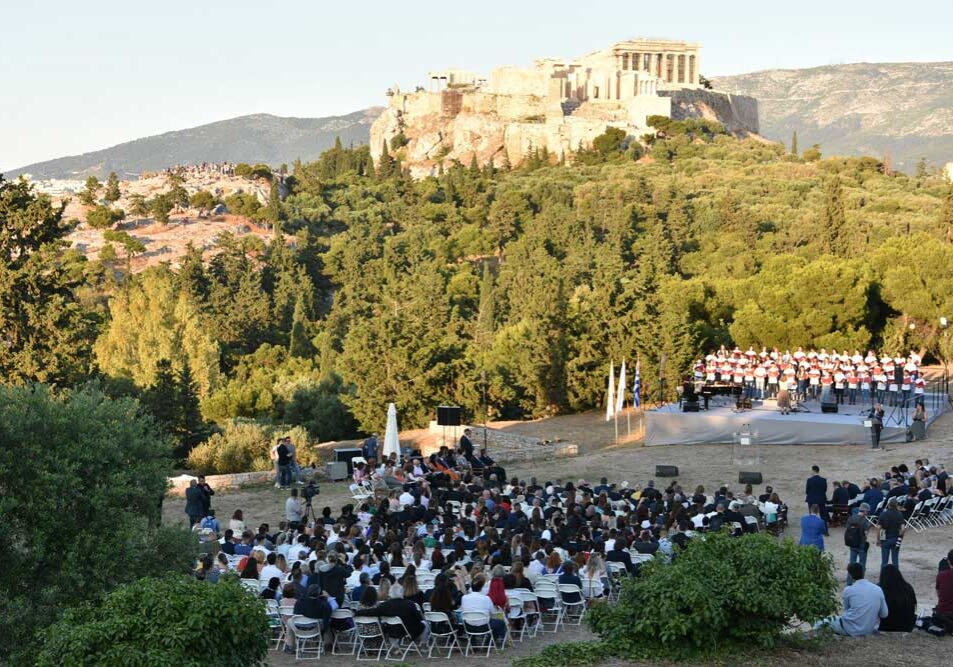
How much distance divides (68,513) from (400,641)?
3.91 metres

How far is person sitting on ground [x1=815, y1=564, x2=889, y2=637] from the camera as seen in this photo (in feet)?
39.7

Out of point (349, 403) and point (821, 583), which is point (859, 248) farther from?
point (821, 583)

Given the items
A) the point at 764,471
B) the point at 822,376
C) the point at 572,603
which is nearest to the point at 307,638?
the point at 572,603

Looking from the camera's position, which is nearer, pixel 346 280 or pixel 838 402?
pixel 838 402

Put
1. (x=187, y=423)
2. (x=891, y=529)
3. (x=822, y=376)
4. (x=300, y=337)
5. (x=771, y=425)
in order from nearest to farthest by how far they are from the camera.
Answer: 1. (x=891, y=529)
2. (x=771, y=425)
3. (x=822, y=376)
4. (x=187, y=423)
5. (x=300, y=337)

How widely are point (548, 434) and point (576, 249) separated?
31.9 m

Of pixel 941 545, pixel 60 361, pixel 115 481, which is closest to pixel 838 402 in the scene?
pixel 941 545

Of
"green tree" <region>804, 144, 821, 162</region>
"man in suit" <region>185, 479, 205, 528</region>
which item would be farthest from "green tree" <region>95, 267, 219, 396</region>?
"green tree" <region>804, 144, 821, 162</region>

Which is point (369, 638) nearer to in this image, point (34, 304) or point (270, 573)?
point (270, 573)

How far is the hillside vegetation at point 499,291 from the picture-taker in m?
40.0

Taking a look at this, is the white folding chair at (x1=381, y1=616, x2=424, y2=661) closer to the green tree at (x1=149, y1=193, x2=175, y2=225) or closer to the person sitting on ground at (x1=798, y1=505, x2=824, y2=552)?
the person sitting on ground at (x1=798, y1=505, x2=824, y2=552)

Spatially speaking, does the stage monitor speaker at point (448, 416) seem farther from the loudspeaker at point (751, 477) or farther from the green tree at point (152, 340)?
the green tree at point (152, 340)

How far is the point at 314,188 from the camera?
109375mm

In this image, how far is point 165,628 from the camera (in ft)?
32.4
